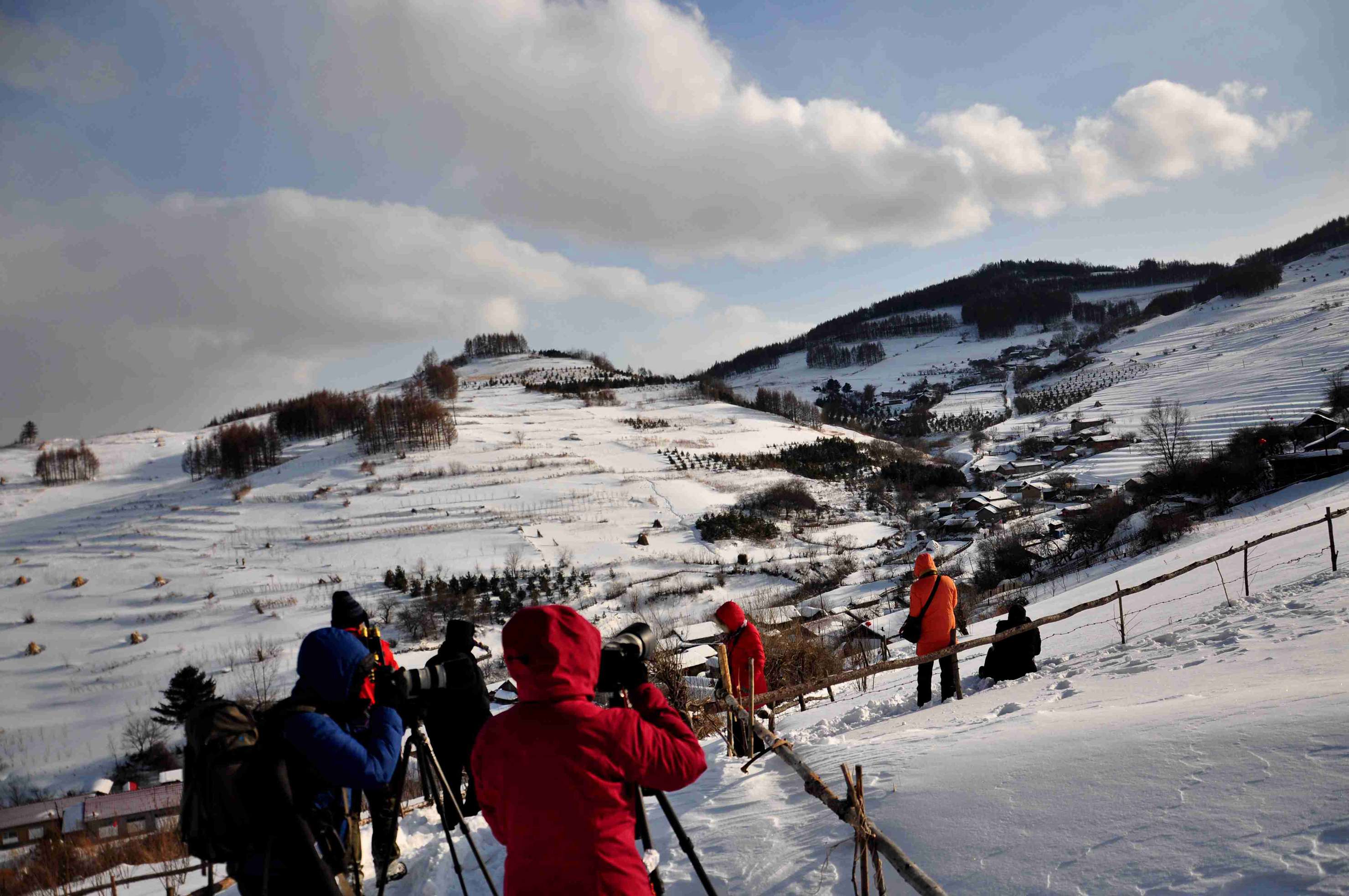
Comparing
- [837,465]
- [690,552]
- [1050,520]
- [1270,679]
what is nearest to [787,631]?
[1270,679]

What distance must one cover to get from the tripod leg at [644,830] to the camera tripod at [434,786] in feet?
2.60

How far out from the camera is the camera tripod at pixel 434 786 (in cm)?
321

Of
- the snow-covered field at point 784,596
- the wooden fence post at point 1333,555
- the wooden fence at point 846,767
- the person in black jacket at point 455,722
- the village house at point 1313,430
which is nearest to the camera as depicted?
the wooden fence at point 846,767

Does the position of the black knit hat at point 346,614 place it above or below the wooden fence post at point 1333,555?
above

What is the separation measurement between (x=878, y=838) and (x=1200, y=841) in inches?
42.8

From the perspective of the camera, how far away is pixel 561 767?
72.1 inches

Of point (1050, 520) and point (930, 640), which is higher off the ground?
point (930, 640)

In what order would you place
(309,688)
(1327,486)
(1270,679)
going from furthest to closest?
(1327,486) → (1270,679) → (309,688)

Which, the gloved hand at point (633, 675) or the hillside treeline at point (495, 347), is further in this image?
the hillside treeline at point (495, 347)

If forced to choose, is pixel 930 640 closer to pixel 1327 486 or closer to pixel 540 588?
pixel 1327 486

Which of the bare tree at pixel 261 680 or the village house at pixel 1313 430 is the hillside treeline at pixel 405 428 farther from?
the village house at pixel 1313 430

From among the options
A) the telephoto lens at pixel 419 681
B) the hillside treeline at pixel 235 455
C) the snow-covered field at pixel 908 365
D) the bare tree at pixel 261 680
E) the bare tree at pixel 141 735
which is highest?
the snow-covered field at pixel 908 365

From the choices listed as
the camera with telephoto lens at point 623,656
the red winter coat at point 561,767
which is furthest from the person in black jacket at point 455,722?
the red winter coat at point 561,767

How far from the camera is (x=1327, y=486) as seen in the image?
20797mm
